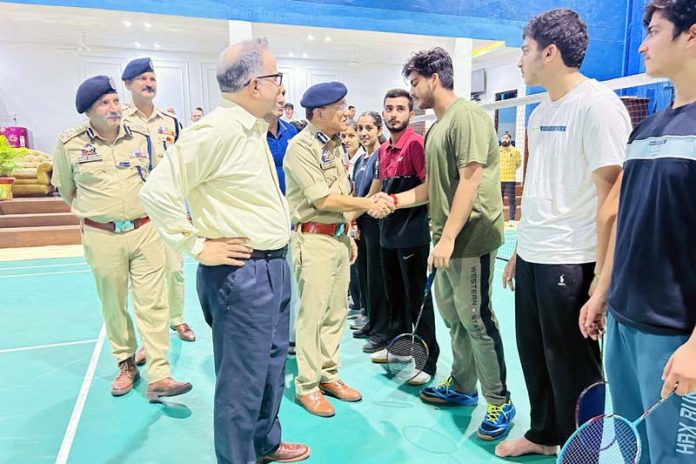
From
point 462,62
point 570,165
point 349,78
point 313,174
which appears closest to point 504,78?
point 462,62

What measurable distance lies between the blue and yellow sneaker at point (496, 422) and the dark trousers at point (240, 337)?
126 cm

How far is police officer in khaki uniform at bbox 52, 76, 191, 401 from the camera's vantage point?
126 inches

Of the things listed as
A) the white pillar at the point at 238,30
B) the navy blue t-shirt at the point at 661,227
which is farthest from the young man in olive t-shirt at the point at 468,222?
the white pillar at the point at 238,30

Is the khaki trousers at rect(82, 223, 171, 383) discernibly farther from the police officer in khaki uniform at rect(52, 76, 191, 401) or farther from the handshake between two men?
the handshake between two men

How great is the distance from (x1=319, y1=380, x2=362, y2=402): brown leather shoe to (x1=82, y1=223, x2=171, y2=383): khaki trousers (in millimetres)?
1067

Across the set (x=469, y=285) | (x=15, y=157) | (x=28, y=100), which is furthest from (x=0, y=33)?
(x=469, y=285)

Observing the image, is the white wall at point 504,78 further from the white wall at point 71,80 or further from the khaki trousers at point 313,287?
the khaki trousers at point 313,287

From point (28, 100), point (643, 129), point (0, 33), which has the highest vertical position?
point (0, 33)

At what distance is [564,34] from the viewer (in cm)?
199

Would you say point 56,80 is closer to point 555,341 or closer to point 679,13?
point 555,341

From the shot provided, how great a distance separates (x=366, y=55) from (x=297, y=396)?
565 inches

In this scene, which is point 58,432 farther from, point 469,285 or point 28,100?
point 28,100

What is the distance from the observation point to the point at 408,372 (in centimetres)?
356

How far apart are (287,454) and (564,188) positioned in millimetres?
1848
